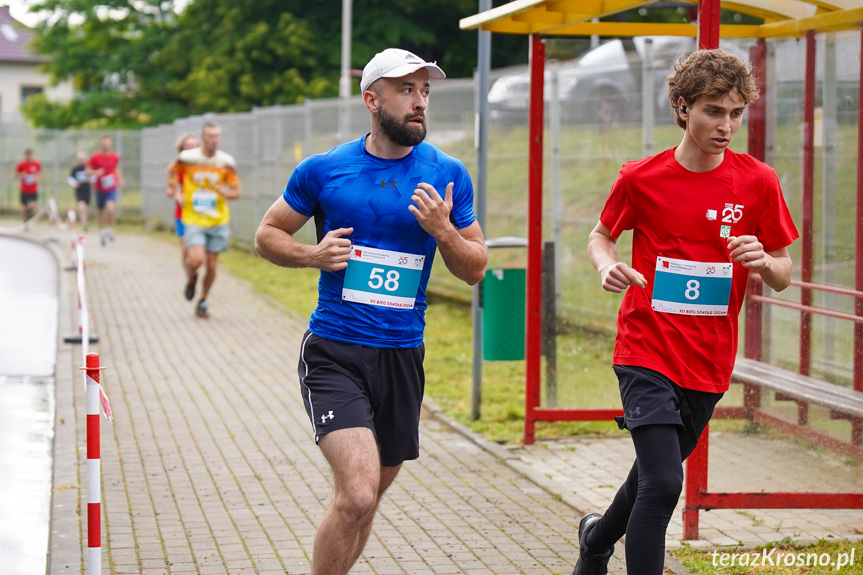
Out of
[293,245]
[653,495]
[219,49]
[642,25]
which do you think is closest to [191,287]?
[642,25]

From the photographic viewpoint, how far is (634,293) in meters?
4.36

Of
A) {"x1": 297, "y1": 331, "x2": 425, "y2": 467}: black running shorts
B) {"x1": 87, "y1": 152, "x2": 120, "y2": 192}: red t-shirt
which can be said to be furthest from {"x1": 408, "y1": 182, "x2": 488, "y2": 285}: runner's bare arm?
{"x1": 87, "y1": 152, "x2": 120, "y2": 192}: red t-shirt

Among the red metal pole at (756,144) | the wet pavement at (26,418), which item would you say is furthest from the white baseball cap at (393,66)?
the red metal pole at (756,144)

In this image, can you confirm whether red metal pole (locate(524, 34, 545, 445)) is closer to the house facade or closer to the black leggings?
the black leggings

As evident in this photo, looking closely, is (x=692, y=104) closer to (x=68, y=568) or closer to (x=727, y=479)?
(x=727, y=479)

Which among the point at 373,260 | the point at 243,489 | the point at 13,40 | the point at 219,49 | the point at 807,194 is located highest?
the point at 13,40

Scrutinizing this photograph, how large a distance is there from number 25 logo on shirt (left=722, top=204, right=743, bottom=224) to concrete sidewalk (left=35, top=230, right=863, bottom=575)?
171 cm

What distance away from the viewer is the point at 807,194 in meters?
6.98

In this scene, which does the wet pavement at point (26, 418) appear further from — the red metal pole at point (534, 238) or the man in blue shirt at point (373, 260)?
the red metal pole at point (534, 238)

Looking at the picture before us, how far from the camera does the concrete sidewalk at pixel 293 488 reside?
5523 millimetres

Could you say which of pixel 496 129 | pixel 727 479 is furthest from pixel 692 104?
pixel 496 129

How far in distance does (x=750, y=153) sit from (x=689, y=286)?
3.26m

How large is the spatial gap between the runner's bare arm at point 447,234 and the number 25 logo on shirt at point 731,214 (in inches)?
33.0

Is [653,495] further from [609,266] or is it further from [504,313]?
[504,313]
